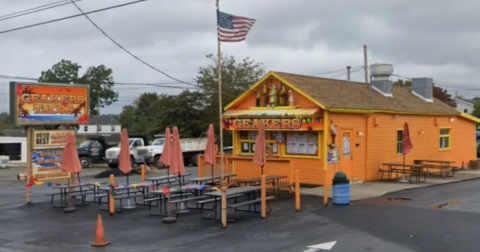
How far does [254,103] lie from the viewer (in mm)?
21641

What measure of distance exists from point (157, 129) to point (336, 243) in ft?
120

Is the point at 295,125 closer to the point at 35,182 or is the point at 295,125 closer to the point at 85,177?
the point at 35,182

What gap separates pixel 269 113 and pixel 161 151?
16855 millimetres

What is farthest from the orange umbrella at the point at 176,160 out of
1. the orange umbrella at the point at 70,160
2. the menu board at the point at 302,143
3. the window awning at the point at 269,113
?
the menu board at the point at 302,143

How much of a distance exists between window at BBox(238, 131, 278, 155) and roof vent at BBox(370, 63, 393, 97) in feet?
21.0

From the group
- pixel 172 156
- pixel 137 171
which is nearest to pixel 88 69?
pixel 137 171

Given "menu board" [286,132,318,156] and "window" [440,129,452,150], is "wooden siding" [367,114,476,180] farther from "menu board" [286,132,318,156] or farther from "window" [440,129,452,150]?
"menu board" [286,132,318,156]

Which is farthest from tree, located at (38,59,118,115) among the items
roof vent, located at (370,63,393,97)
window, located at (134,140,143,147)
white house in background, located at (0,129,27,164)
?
roof vent, located at (370,63,393,97)

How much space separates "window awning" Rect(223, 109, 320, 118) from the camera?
18.9 m

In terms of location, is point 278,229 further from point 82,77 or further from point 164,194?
point 82,77

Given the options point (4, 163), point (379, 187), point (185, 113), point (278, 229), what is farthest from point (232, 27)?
point (4, 163)

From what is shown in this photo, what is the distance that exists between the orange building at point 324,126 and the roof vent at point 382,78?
52 mm

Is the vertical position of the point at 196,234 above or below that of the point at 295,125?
below

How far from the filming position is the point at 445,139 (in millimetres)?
25781
